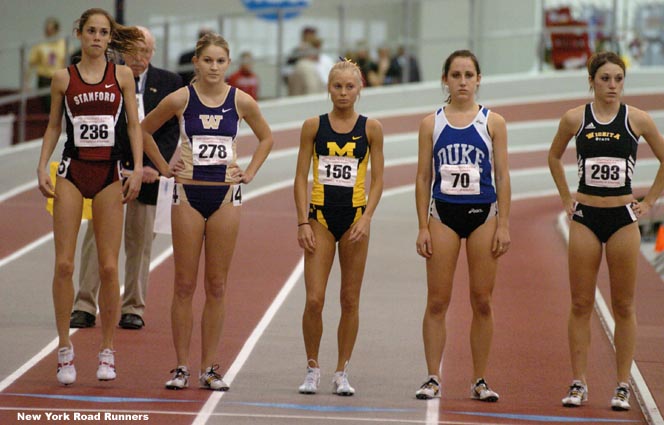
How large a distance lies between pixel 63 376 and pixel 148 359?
0.95m

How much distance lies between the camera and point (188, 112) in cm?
718

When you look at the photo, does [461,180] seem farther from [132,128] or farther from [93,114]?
[93,114]

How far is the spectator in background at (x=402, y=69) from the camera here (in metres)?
20.6

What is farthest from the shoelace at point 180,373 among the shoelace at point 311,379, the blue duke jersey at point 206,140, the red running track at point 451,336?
the blue duke jersey at point 206,140

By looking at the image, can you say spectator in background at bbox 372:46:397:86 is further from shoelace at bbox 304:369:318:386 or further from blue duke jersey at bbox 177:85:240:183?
shoelace at bbox 304:369:318:386

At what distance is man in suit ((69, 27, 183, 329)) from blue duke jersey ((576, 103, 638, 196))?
10.3ft

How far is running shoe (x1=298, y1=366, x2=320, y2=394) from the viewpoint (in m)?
7.20

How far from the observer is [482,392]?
23.3 feet

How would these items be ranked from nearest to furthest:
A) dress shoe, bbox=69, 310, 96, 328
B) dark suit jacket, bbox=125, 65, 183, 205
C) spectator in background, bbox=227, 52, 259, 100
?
dress shoe, bbox=69, 310, 96, 328 < dark suit jacket, bbox=125, 65, 183, 205 < spectator in background, bbox=227, 52, 259, 100

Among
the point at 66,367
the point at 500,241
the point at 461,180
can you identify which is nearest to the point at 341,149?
the point at 461,180

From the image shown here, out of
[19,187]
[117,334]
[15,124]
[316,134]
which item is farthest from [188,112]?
[15,124]

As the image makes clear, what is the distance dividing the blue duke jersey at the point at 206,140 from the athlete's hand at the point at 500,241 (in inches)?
60.0

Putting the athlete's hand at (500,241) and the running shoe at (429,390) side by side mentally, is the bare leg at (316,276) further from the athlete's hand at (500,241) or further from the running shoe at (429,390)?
the athlete's hand at (500,241)

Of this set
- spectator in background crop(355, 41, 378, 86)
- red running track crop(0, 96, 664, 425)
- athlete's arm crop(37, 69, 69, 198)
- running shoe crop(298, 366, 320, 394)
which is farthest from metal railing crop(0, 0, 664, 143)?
running shoe crop(298, 366, 320, 394)
